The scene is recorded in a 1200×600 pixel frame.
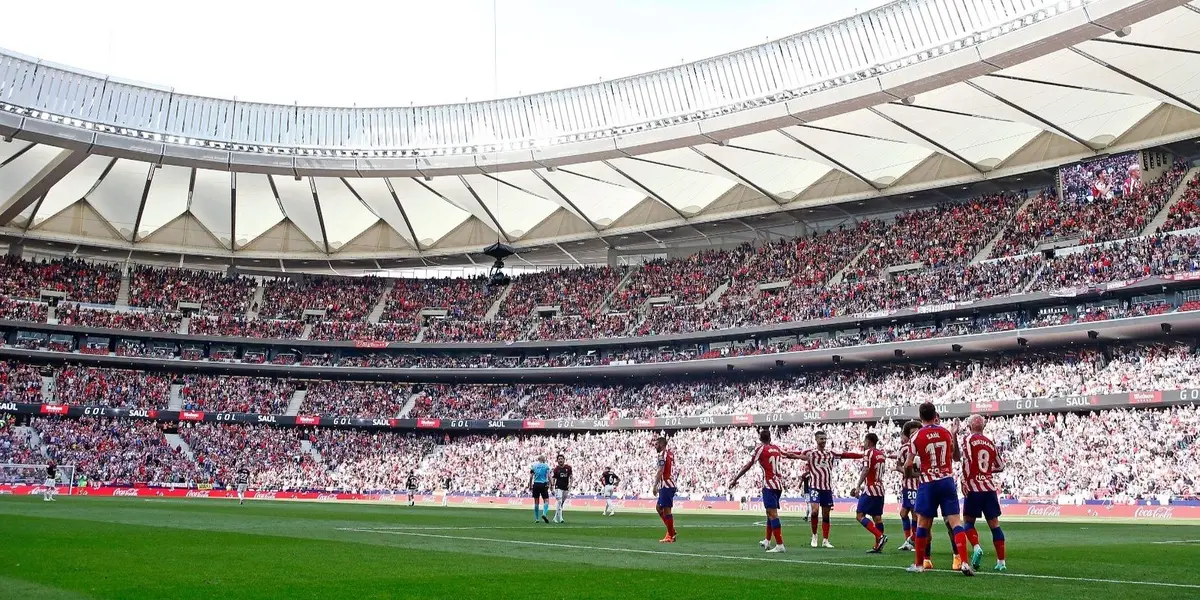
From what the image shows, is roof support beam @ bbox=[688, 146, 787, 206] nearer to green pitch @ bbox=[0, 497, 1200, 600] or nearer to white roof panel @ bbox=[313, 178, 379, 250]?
white roof panel @ bbox=[313, 178, 379, 250]

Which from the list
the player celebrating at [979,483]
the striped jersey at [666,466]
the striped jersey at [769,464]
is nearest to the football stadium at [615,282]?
the striped jersey at [666,466]

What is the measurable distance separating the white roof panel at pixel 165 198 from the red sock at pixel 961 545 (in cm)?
5523

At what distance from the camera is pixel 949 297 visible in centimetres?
4850

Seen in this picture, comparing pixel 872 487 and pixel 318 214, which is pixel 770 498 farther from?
pixel 318 214

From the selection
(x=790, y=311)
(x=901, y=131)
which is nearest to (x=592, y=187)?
(x=790, y=311)

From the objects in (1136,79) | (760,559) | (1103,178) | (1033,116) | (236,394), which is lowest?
(760,559)

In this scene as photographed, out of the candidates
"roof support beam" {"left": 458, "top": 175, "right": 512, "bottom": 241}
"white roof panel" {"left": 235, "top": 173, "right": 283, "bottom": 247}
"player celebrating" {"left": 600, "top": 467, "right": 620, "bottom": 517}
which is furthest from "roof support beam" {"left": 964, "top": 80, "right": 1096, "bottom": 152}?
"white roof panel" {"left": 235, "top": 173, "right": 283, "bottom": 247}

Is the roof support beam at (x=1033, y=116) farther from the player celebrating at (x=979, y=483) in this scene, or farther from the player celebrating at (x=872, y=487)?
the player celebrating at (x=979, y=483)

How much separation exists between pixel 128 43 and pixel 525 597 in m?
52.9

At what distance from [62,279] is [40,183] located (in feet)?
41.7

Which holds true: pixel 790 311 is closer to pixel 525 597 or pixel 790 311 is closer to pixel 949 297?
pixel 949 297

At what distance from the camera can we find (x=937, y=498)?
12250 mm

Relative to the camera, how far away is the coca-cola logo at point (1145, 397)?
38.4 meters

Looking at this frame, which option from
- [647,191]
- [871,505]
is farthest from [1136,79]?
[871,505]
